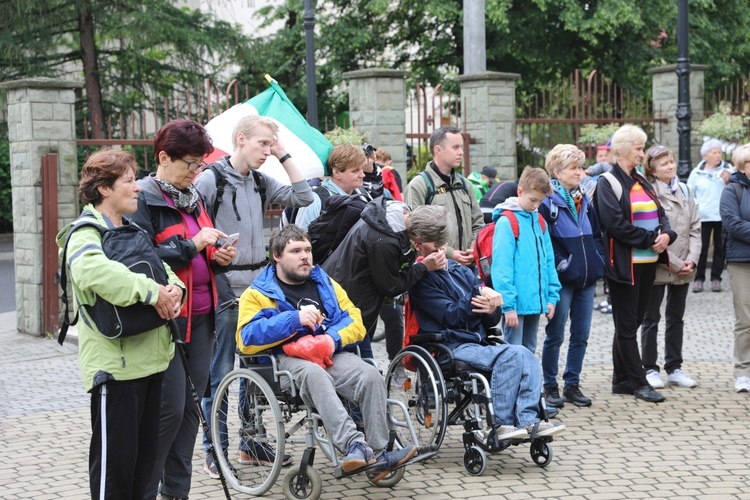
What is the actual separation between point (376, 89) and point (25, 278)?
15.0 ft

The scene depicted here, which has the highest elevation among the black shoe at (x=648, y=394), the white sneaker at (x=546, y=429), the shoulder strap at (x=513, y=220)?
the shoulder strap at (x=513, y=220)

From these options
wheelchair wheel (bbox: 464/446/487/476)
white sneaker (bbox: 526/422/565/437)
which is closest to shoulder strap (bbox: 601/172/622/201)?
white sneaker (bbox: 526/422/565/437)

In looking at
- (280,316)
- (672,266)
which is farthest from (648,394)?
(280,316)

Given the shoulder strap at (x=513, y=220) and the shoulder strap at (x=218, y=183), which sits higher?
the shoulder strap at (x=218, y=183)

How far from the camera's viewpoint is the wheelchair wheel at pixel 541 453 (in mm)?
6340

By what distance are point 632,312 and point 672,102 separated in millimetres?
9754

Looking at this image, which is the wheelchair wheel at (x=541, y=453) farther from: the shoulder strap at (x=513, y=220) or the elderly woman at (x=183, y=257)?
the elderly woman at (x=183, y=257)

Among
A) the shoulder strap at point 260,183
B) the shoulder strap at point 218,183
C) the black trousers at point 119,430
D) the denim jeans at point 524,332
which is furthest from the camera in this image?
the denim jeans at point 524,332

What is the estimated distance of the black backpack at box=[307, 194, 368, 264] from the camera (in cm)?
697

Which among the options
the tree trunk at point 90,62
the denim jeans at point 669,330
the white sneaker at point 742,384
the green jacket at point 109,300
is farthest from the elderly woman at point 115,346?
the tree trunk at point 90,62

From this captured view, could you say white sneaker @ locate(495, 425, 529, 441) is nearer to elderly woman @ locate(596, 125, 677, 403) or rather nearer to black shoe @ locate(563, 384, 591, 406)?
black shoe @ locate(563, 384, 591, 406)

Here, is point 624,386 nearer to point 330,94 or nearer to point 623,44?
point 623,44

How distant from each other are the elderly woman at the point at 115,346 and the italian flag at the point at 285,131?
3.32m

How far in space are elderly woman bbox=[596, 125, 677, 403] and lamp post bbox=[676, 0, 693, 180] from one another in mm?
7335
